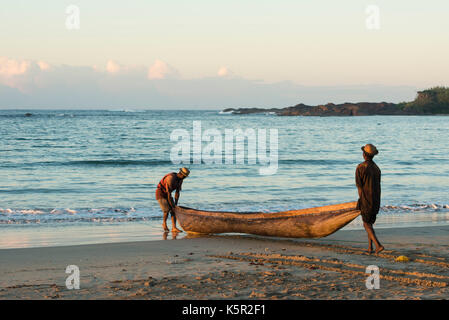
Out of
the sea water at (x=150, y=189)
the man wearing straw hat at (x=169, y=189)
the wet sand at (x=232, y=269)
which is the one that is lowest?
the sea water at (x=150, y=189)

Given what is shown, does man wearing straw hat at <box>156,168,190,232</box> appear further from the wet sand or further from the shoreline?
the wet sand

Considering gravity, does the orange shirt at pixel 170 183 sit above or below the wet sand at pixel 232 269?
above

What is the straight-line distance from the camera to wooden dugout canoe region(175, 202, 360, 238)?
9.41 m

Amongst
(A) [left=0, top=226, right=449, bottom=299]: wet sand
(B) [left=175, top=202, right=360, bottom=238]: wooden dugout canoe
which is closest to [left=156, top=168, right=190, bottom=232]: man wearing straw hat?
(B) [left=175, top=202, right=360, bottom=238]: wooden dugout canoe

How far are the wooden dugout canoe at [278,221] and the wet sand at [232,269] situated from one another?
0.21 meters

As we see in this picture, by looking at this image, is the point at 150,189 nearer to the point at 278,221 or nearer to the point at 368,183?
the point at 278,221

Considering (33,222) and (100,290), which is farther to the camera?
(33,222)

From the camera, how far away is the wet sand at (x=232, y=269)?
639 cm

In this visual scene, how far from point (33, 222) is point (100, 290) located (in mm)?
7175

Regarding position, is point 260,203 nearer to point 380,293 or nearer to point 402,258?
point 402,258

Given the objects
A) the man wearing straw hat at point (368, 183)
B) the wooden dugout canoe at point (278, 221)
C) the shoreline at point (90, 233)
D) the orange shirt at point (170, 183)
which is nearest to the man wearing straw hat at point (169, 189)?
the orange shirt at point (170, 183)

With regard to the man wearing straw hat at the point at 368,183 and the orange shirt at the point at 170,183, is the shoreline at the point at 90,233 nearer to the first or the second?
the orange shirt at the point at 170,183

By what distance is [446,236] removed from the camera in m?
11.0
